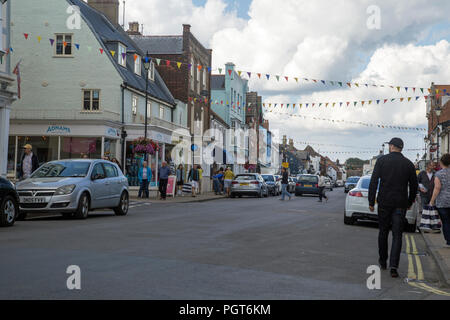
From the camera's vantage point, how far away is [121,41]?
35.5 metres

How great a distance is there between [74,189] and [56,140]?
1736cm

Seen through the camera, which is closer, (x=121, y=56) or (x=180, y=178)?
(x=180, y=178)

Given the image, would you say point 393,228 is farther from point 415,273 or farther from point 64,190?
point 64,190

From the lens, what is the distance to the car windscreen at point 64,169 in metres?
15.9

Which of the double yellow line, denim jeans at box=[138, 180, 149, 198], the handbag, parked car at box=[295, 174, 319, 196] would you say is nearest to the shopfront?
denim jeans at box=[138, 180, 149, 198]

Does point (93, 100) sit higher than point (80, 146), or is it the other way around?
point (93, 100)

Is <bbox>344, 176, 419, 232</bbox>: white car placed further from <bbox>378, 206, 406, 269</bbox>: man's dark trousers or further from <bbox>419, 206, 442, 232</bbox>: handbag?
<bbox>378, 206, 406, 269</bbox>: man's dark trousers

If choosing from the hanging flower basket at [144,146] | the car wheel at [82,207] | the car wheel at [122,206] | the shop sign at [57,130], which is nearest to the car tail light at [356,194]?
the car wheel at [122,206]

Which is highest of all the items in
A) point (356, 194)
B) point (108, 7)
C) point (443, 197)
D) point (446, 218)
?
point (108, 7)

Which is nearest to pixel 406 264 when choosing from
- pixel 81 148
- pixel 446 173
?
pixel 446 173

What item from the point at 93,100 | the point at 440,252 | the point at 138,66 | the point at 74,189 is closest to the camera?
the point at 440,252

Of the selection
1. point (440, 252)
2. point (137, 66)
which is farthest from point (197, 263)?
point (137, 66)

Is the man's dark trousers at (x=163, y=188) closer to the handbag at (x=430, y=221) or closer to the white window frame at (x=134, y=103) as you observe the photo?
the white window frame at (x=134, y=103)

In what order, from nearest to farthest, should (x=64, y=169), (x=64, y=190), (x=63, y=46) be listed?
(x=64, y=190) → (x=64, y=169) → (x=63, y=46)
